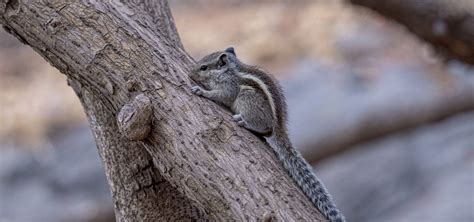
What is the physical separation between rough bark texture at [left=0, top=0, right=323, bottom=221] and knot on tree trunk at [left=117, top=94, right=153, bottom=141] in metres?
0.04

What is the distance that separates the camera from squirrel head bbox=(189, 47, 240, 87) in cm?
343

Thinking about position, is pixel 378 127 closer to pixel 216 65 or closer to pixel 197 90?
pixel 216 65

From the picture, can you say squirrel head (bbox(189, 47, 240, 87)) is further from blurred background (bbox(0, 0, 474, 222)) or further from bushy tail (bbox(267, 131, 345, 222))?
blurred background (bbox(0, 0, 474, 222))

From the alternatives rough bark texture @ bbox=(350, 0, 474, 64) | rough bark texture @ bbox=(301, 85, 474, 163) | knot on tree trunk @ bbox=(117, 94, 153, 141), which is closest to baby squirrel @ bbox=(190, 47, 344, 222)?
knot on tree trunk @ bbox=(117, 94, 153, 141)

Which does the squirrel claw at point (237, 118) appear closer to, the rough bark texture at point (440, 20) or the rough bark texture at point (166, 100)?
the rough bark texture at point (166, 100)

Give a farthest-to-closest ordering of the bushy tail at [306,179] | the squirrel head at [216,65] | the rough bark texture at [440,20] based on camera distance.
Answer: the rough bark texture at [440,20] → the squirrel head at [216,65] → the bushy tail at [306,179]

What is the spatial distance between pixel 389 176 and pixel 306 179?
688 centimetres

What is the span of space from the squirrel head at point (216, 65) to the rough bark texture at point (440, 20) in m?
1.57

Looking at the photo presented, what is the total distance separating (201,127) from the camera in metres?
2.92

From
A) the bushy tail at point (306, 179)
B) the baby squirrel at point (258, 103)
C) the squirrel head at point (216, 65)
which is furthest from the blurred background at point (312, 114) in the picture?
the bushy tail at point (306, 179)

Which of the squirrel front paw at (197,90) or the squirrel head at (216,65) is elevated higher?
the squirrel head at (216,65)

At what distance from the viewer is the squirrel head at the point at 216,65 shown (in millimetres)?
3429

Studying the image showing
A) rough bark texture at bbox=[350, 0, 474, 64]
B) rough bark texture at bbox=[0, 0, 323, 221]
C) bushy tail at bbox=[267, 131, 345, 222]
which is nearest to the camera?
rough bark texture at bbox=[0, 0, 323, 221]

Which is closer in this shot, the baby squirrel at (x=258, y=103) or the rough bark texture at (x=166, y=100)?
the rough bark texture at (x=166, y=100)
